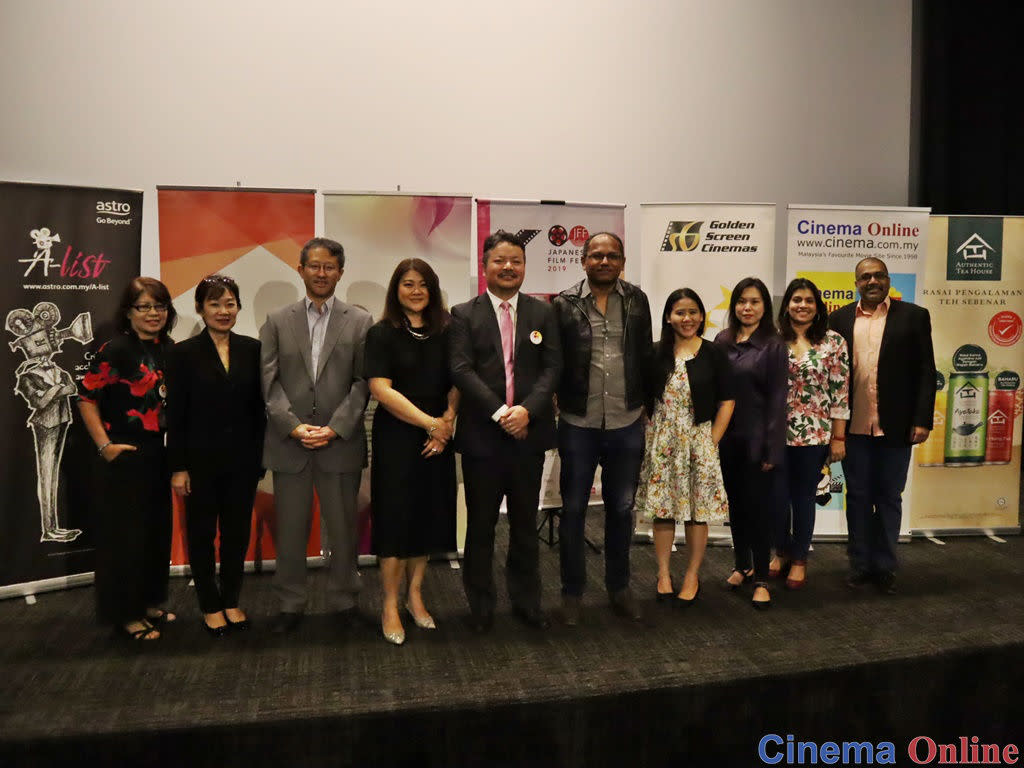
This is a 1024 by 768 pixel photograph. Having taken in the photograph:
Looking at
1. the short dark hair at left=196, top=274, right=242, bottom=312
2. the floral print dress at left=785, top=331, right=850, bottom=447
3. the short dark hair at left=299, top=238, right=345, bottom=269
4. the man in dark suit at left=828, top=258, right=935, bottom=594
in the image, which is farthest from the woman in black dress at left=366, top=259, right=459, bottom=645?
the man in dark suit at left=828, top=258, right=935, bottom=594

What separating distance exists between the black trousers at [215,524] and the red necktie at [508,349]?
42.7 inches

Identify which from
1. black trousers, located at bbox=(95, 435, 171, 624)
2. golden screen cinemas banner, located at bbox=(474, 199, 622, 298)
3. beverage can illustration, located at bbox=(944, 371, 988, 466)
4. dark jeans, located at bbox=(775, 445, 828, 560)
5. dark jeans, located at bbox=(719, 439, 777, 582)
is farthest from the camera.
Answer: beverage can illustration, located at bbox=(944, 371, 988, 466)

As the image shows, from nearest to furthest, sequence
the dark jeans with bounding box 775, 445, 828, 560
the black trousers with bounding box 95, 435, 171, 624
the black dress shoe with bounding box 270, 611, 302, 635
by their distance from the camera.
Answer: the black trousers with bounding box 95, 435, 171, 624 → the black dress shoe with bounding box 270, 611, 302, 635 → the dark jeans with bounding box 775, 445, 828, 560

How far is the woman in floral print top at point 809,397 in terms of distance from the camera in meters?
3.51

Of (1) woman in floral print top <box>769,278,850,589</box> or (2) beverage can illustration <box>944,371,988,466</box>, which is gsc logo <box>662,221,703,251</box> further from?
(2) beverage can illustration <box>944,371,988,466</box>

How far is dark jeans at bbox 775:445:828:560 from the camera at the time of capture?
3543 millimetres

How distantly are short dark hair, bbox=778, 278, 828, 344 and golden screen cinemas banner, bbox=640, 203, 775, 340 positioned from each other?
629 mm

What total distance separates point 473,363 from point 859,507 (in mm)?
2069

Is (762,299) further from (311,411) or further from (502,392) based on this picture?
(311,411)

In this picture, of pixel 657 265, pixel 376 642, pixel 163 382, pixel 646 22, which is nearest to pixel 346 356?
pixel 163 382

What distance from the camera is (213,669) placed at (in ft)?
9.32

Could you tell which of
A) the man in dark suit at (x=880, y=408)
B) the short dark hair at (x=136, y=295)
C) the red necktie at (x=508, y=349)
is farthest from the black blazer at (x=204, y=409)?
the man in dark suit at (x=880, y=408)

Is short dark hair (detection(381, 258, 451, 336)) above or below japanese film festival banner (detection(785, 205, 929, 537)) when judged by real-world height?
below

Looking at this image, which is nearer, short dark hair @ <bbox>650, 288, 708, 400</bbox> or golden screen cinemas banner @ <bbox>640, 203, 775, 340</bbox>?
short dark hair @ <bbox>650, 288, 708, 400</bbox>
